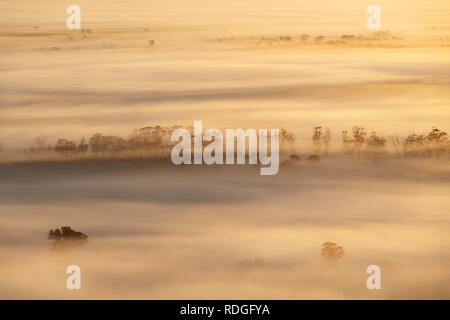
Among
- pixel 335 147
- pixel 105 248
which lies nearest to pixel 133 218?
pixel 105 248

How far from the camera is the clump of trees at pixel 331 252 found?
7.79 metres

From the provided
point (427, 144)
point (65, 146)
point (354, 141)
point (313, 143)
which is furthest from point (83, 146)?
point (427, 144)

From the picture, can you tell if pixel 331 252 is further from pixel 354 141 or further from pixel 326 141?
pixel 326 141

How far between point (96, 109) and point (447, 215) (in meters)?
7.22

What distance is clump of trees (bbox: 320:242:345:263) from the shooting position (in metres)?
7.79

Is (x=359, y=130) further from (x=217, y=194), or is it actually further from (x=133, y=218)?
(x=133, y=218)

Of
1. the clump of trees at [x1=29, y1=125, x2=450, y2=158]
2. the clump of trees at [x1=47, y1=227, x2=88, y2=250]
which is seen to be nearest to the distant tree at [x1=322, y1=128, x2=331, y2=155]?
the clump of trees at [x1=29, y1=125, x2=450, y2=158]

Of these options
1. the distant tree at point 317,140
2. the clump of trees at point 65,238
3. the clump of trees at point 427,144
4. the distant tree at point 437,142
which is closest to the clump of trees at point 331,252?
the clump of trees at point 65,238

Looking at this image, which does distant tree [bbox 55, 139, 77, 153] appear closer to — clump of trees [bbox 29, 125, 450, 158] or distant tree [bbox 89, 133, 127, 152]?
clump of trees [bbox 29, 125, 450, 158]

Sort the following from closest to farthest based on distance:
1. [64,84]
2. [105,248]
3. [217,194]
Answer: [105,248] → [217,194] → [64,84]

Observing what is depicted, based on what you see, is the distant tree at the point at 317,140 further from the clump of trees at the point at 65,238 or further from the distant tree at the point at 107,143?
the clump of trees at the point at 65,238

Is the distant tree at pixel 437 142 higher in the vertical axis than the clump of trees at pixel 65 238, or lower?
higher

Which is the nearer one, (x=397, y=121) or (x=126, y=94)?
(x=397, y=121)

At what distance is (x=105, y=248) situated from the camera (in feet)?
26.3
